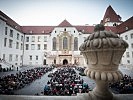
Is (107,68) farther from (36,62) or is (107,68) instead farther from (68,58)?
(36,62)

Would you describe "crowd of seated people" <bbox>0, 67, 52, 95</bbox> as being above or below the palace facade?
below

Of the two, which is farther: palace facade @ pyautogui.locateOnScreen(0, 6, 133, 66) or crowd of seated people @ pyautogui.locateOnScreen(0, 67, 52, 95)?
palace facade @ pyautogui.locateOnScreen(0, 6, 133, 66)

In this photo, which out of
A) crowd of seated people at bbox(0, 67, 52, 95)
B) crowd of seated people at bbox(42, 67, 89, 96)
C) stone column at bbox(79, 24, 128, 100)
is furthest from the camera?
crowd of seated people at bbox(0, 67, 52, 95)

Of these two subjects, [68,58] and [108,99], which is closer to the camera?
[108,99]

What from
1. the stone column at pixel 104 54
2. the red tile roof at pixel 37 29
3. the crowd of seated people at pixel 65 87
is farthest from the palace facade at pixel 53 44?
the stone column at pixel 104 54

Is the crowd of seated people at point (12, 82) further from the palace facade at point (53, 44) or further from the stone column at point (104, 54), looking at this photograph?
the palace facade at point (53, 44)

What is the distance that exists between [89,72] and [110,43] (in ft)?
1.20

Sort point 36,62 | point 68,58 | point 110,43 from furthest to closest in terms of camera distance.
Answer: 1. point 36,62
2. point 68,58
3. point 110,43

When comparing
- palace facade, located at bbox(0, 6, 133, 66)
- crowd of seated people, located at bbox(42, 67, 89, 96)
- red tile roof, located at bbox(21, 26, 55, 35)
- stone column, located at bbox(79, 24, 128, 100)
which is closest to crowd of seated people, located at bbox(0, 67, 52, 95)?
crowd of seated people, located at bbox(42, 67, 89, 96)

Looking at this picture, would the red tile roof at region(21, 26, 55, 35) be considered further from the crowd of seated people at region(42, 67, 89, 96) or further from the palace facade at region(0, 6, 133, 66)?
the crowd of seated people at region(42, 67, 89, 96)

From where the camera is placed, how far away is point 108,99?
1.29m

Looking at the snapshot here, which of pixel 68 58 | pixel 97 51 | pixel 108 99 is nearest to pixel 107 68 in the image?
pixel 97 51

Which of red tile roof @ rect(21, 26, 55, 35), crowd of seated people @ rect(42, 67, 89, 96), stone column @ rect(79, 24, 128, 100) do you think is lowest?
crowd of seated people @ rect(42, 67, 89, 96)

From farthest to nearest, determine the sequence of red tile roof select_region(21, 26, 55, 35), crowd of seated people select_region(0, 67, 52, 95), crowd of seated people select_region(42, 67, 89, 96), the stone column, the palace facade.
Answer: red tile roof select_region(21, 26, 55, 35) < the palace facade < crowd of seated people select_region(0, 67, 52, 95) < crowd of seated people select_region(42, 67, 89, 96) < the stone column
